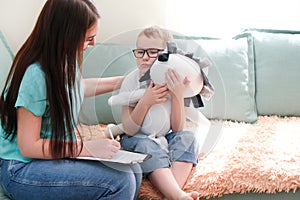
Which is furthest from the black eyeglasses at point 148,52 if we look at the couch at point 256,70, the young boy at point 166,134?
the couch at point 256,70

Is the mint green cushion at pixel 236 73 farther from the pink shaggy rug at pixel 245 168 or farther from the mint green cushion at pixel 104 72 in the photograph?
the mint green cushion at pixel 104 72

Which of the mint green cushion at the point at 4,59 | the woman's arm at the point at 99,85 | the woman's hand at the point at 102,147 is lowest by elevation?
the woman's hand at the point at 102,147

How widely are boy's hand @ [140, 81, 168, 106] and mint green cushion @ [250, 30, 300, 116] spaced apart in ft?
2.95

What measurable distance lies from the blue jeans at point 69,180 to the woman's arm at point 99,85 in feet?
0.79

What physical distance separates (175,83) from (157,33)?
0.15 metres

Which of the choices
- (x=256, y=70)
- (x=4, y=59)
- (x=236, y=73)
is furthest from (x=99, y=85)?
(x=256, y=70)

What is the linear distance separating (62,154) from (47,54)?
29 centimetres

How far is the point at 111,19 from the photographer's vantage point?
8.17ft

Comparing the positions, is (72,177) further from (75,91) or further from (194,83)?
(194,83)

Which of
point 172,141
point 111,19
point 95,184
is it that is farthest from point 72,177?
point 111,19

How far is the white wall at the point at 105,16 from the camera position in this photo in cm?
244

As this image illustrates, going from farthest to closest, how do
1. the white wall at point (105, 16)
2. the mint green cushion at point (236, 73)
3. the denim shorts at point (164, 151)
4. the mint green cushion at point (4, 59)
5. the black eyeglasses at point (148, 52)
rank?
the white wall at point (105, 16), the mint green cushion at point (236, 73), the mint green cushion at point (4, 59), the denim shorts at point (164, 151), the black eyeglasses at point (148, 52)

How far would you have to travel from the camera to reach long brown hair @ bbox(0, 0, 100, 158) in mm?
1547

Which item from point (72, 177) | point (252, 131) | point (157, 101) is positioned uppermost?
point (157, 101)
